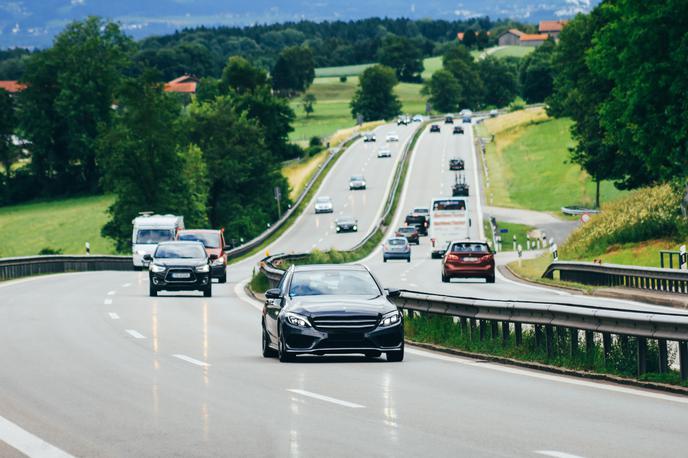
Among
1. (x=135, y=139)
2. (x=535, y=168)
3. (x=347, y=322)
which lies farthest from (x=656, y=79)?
(x=535, y=168)

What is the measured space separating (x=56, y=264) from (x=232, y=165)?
59.4 m

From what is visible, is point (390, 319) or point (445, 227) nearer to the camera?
point (390, 319)

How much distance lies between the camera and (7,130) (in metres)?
148

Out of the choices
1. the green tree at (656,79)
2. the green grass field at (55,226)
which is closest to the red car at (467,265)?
the green tree at (656,79)

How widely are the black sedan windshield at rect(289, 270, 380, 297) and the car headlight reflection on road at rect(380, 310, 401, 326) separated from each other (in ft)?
2.63

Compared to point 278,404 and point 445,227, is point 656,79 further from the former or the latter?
point 278,404

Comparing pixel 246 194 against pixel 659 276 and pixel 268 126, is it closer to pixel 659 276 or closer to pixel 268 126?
pixel 268 126

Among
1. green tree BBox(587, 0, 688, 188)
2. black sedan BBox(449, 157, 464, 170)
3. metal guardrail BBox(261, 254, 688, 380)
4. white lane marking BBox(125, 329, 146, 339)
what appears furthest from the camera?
black sedan BBox(449, 157, 464, 170)

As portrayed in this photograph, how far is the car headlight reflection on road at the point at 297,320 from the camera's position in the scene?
16562 millimetres

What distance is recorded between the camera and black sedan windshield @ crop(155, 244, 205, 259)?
113 feet

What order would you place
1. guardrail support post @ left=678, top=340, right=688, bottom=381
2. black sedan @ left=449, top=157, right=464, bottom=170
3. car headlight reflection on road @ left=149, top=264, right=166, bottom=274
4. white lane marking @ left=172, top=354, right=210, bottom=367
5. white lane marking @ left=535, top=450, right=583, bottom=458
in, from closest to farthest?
1. white lane marking @ left=535, top=450, right=583, bottom=458
2. guardrail support post @ left=678, top=340, right=688, bottom=381
3. white lane marking @ left=172, top=354, right=210, bottom=367
4. car headlight reflection on road @ left=149, top=264, right=166, bottom=274
5. black sedan @ left=449, top=157, right=464, bottom=170

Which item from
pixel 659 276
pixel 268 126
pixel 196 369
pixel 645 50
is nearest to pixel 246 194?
pixel 268 126

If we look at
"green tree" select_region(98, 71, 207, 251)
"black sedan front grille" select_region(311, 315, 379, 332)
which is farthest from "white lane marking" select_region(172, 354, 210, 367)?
"green tree" select_region(98, 71, 207, 251)

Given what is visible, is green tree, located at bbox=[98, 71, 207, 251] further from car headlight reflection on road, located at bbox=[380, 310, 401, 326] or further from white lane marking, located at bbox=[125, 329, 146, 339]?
car headlight reflection on road, located at bbox=[380, 310, 401, 326]
